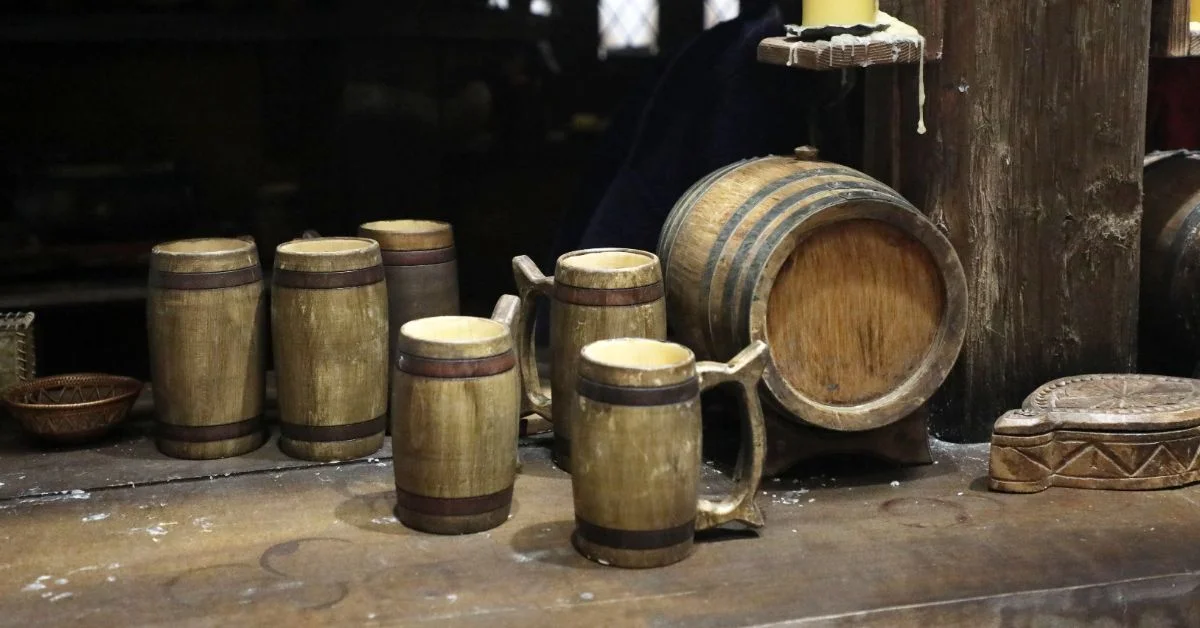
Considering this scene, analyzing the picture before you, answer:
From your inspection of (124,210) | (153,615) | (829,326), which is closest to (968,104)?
(829,326)

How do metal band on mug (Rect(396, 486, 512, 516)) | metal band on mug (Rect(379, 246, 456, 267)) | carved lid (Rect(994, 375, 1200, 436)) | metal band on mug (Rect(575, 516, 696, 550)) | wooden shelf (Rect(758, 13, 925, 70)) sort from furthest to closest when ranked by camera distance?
metal band on mug (Rect(379, 246, 456, 267)), wooden shelf (Rect(758, 13, 925, 70)), carved lid (Rect(994, 375, 1200, 436)), metal band on mug (Rect(396, 486, 512, 516)), metal band on mug (Rect(575, 516, 696, 550))

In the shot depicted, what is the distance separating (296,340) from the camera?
10.7 feet

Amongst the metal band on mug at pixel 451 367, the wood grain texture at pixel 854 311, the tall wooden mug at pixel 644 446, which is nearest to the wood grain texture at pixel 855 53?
the wood grain texture at pixel 854 311

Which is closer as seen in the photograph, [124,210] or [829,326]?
[829,326]

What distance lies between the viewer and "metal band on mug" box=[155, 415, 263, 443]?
11.0 feet

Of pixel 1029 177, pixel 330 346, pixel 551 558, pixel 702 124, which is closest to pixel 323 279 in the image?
pixel 330 346

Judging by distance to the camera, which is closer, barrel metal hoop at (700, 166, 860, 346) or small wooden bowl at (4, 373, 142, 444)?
barrel metal hoop at (700, 166, 860, 346)

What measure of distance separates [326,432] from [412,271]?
46 cm

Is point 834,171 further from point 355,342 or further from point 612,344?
point 355,342

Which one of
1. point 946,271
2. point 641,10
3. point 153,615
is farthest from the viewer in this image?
point 641,10

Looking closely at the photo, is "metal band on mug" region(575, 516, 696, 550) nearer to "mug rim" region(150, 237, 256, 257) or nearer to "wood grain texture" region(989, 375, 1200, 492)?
"wood grain texture" region(989, 375, 1200, 492)

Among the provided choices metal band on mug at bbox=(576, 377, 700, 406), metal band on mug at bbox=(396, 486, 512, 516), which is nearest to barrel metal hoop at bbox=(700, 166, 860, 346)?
metal band on mug at bbox=(576, 377, 700, 406)

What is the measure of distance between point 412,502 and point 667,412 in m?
0.62

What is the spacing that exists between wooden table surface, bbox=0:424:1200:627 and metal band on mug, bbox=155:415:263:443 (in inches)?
3.2
